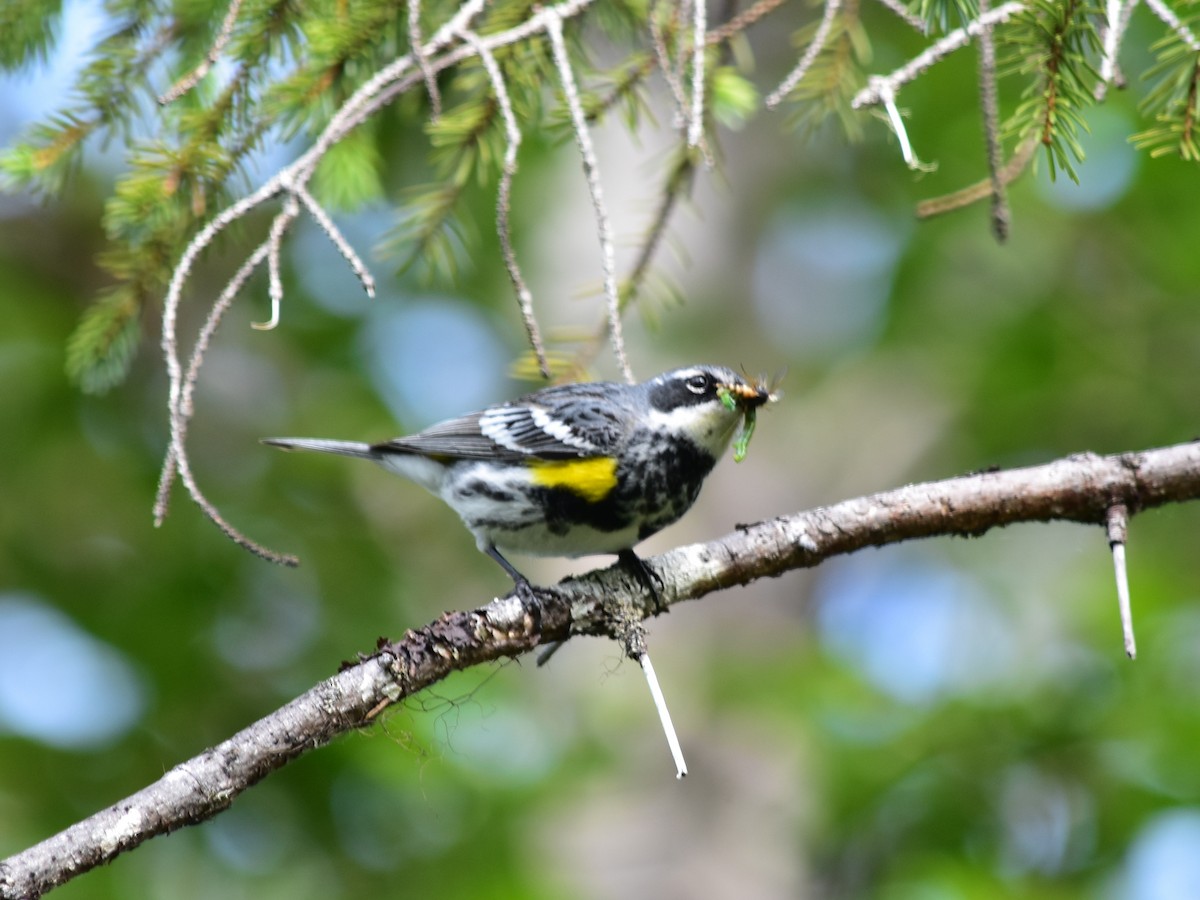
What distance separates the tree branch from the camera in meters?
2.53

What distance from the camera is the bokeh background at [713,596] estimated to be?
497 centimetres

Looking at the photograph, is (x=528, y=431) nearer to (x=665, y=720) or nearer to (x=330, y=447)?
(x=330, y=447)

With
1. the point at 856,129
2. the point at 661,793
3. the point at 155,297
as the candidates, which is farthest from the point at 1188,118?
the point at 661,793

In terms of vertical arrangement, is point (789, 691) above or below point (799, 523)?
below

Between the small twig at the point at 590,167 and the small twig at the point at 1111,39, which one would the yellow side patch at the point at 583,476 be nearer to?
the small twig at the point at 590,167

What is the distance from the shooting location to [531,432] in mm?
4262

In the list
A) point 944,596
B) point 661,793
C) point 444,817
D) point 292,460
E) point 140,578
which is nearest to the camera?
point 444,817

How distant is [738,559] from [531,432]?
134cm

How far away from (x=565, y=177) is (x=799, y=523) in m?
5.02

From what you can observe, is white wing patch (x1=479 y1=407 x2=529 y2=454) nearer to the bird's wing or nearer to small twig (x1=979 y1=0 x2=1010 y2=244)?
the bird's wing

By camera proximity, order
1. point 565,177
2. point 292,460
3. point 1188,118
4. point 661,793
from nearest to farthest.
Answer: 1. point 1188,118
2. point 292,460
3. point 661,793
4. point 565,177

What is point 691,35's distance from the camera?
3371 millimetres

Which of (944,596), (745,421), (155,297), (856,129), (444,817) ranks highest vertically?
(856,129)

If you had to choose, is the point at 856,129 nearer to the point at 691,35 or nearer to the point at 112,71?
the point at 691,35
